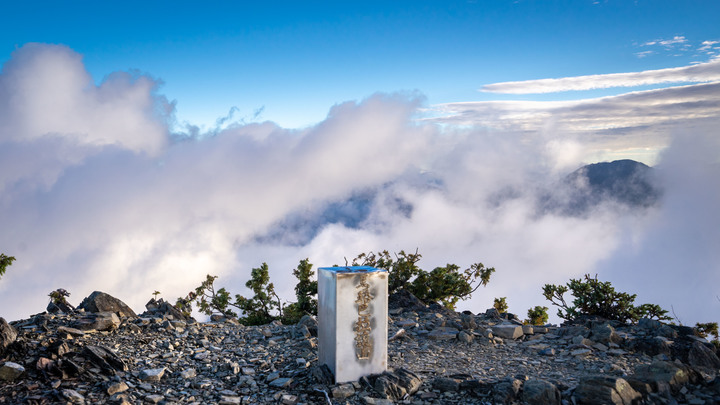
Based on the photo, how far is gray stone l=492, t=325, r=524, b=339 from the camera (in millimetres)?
13438

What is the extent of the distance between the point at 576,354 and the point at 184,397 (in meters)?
9.41

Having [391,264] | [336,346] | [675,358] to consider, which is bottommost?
[675,358]

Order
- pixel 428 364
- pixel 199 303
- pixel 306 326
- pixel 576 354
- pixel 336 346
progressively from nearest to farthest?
pixel 336 346, pixel 428 364, pixel 576 354, pixel 306 326, pixel 199 303

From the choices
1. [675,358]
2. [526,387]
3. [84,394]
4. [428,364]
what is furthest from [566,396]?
[84,394]

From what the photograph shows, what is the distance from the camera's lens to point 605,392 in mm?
7887

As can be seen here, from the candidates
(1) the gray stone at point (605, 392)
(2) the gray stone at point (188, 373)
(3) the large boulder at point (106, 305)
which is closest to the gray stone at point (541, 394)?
(1) the gray stone at point (605, 392)

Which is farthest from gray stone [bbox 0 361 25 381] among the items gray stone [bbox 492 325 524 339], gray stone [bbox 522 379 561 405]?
gray stone [bbox 492 325 524 339]

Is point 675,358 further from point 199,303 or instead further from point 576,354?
point 199,303

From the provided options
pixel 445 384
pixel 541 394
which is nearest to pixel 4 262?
pixel 445 384

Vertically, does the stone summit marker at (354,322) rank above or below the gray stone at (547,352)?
above

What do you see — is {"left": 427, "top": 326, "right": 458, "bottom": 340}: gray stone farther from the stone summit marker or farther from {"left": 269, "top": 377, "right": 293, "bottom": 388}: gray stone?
{"left": 269, "top": 377, "right": 293, "bottom": 388}: gray stone

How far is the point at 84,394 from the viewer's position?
8.11 metres

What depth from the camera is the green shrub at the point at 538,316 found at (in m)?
16.8

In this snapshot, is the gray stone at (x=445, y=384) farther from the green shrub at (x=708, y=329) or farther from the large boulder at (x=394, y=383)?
the green shrub at (x=708, y=329)
